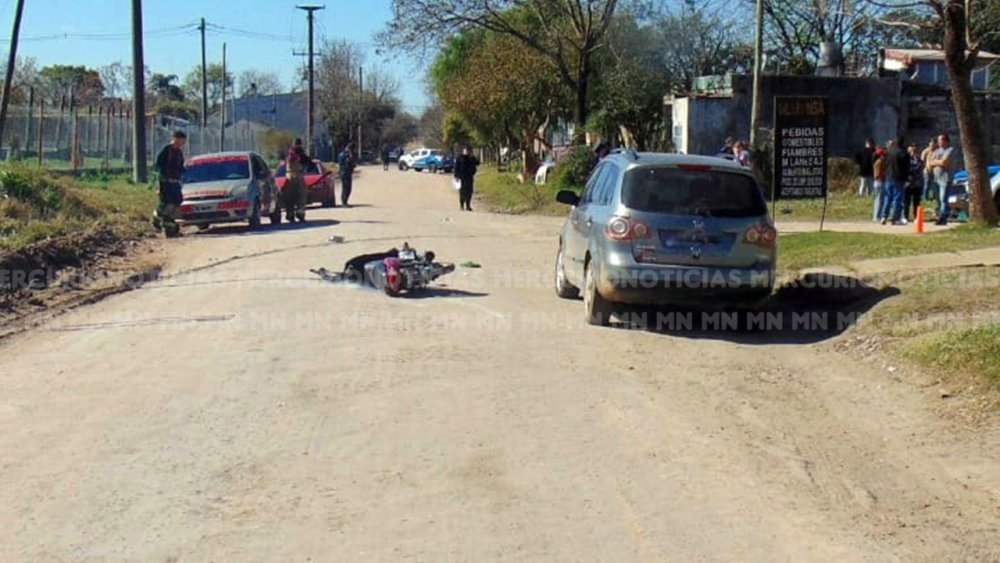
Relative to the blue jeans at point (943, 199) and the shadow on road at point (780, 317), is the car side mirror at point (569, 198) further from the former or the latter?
the blue jeans at point (943, 199)

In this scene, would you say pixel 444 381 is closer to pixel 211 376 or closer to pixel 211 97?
pixel 211 376

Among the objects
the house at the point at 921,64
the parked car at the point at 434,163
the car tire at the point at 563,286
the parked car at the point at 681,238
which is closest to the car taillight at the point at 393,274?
the car tire at the point at 563,286

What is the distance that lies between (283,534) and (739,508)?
237 centimetres

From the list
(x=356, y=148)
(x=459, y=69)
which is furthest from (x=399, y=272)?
(x=356, y=148)

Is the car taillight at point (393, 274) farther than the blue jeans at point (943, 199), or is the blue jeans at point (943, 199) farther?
the blue jeans at point (943, 199)

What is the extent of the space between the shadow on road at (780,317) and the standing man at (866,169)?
1579cm

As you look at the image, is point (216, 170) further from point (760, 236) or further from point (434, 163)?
point (434, 163)

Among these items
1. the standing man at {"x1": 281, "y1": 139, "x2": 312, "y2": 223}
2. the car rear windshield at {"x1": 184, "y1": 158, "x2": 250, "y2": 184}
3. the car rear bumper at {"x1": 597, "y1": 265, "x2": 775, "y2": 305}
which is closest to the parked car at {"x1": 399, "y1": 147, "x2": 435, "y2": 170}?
the standing man at {"x1": 281, "y1": 139, "x2": 312, "y2": 223}

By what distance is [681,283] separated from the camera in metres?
11.4

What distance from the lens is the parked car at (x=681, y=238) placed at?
37.5 feet

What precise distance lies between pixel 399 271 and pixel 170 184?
1001 cm

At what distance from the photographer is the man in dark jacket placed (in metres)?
22.3

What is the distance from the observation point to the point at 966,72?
54.6 feet

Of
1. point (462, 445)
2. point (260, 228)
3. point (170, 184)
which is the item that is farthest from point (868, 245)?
point (260, 228)
